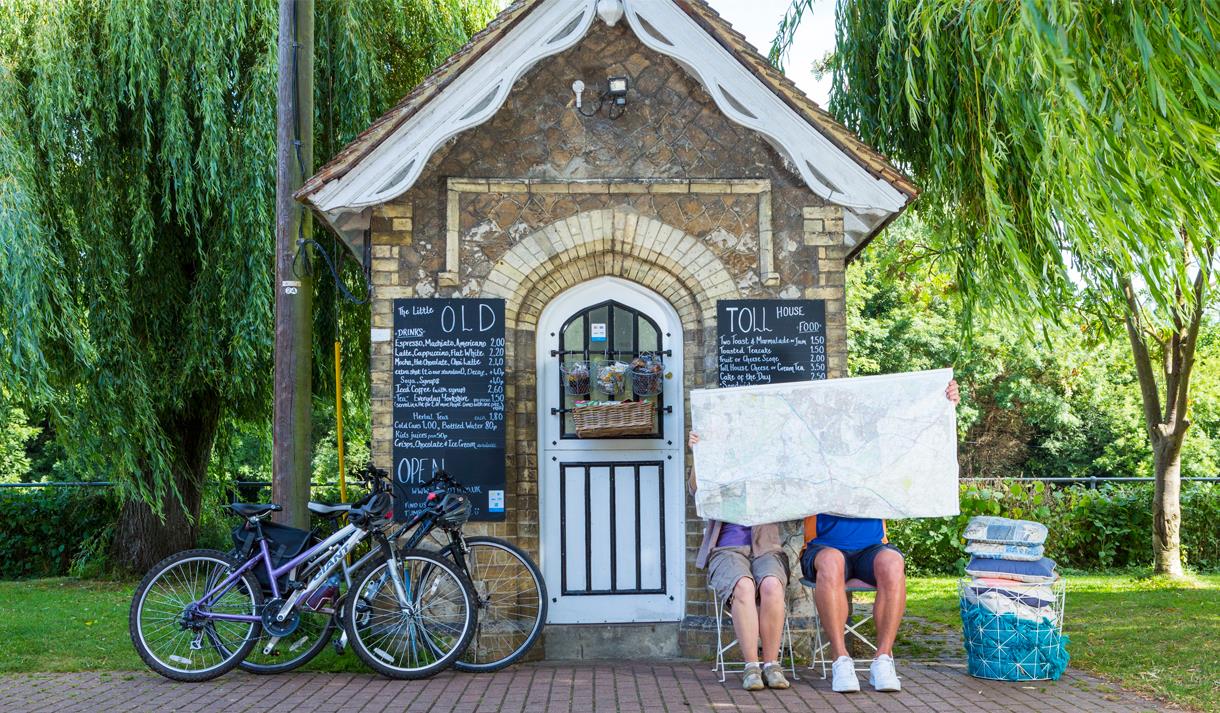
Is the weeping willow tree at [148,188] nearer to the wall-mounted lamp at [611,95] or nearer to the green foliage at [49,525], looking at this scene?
the wall-mounted lamp at [611,95]

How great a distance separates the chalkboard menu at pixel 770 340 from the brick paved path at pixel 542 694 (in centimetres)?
206

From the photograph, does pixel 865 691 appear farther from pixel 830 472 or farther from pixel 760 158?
pixel 760 158

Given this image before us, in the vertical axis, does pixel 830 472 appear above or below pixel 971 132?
below

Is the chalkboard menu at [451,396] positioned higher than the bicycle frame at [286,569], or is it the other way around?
the chalkboard menu at [451,396]

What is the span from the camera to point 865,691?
623 centimetres

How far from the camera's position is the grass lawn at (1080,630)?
22.4 feet

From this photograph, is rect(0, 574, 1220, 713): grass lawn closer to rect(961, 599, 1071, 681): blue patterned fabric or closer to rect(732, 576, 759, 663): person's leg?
rect(961, 599, 1071, 681): blue patterned fabric

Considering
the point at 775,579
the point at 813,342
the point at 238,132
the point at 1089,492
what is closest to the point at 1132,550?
the point at 1089,492

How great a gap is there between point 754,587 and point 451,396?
97.7 inches

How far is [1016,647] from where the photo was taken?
21.2 feet

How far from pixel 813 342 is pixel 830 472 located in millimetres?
1257

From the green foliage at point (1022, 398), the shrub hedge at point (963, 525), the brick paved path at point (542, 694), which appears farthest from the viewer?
the green foliage at point (1022, 398)

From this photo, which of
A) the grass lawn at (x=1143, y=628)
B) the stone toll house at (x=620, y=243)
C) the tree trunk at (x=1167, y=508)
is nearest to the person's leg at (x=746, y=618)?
the stone toll house at (x=620, y=243)

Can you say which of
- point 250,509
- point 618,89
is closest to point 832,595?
point 250,509
